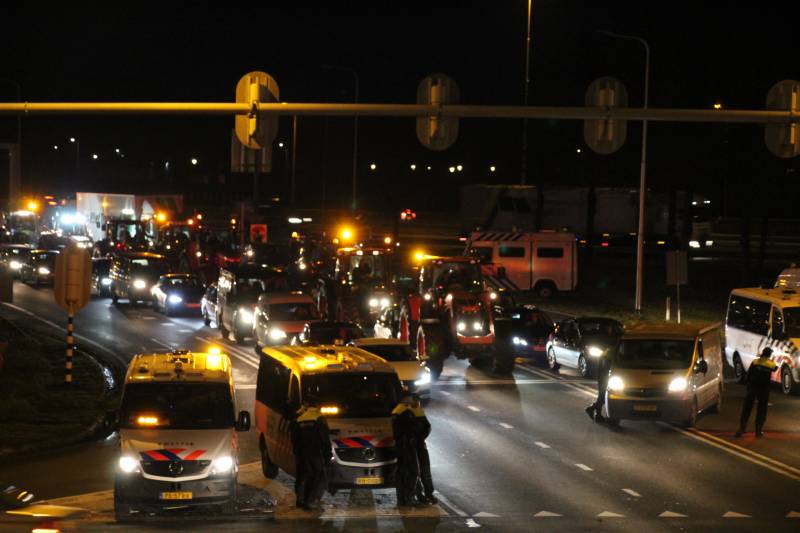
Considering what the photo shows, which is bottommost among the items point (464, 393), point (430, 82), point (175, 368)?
point (464, 393)

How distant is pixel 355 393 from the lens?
16.7 meters

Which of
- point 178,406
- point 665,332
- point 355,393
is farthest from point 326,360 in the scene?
point 665,332

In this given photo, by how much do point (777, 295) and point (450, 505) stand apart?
1618 cm

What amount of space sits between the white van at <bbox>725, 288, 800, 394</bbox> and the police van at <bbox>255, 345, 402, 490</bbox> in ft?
44.7

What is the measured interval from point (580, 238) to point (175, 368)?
57026 mm

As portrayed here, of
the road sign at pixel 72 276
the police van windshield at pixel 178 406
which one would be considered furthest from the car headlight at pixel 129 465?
the road sign at pixel 72 276

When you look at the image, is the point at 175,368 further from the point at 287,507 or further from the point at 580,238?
the point at 580,238

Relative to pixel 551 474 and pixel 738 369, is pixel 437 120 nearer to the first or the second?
pixel 551 474

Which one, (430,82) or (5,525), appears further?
(430,82)

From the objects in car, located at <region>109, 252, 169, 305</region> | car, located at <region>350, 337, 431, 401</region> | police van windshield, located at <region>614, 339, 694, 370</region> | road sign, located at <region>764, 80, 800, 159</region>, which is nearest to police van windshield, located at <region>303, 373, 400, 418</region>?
road sign, located at <region>764, 80, 800, 159</region>

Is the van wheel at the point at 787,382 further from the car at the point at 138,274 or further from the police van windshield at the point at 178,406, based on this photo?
the car at the point at 138,274

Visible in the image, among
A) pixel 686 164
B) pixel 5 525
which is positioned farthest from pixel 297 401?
pixel 686 164

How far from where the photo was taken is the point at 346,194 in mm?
122562

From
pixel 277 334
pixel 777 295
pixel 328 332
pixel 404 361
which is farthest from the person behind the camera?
pixel 277 334
